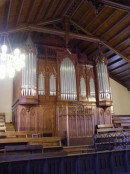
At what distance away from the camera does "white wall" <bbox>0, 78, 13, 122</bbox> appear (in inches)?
391

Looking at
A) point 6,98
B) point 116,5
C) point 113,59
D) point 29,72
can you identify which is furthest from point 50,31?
point 113,59

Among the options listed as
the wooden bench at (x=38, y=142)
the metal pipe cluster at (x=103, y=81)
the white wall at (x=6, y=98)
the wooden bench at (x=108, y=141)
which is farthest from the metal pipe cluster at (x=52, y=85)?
the wooden bench at (x=108, y=141)

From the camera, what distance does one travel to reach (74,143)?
27.2ft

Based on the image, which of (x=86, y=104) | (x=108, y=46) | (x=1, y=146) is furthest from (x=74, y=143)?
(x=108, y=46)

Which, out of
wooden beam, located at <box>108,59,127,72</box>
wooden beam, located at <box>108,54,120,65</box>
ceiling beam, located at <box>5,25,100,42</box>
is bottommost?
wooden beam, located at <box>108,59,127,72</box>

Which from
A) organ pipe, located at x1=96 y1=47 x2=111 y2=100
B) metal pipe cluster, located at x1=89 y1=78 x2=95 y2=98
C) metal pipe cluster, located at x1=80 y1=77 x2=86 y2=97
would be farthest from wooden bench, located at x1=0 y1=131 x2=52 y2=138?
organ pipe, located at x1=96 y1=47 x2=111 y2=100

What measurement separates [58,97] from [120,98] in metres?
5.40

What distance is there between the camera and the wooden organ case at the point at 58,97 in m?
8.67

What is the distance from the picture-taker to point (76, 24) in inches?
396

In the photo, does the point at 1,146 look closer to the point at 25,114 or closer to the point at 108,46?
the point at 25,114

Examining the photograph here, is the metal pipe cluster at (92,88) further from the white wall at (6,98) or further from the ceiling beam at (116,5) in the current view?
the white wall at (6,98)

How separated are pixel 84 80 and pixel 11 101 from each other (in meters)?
→ 3.88

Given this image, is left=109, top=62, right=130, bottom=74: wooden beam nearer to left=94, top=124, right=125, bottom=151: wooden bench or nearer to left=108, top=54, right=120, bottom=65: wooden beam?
left=108, top=54, right=120, bottom=65: wooden beam

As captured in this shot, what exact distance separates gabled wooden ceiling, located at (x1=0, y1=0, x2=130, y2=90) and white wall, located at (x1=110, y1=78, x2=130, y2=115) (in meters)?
1.62
